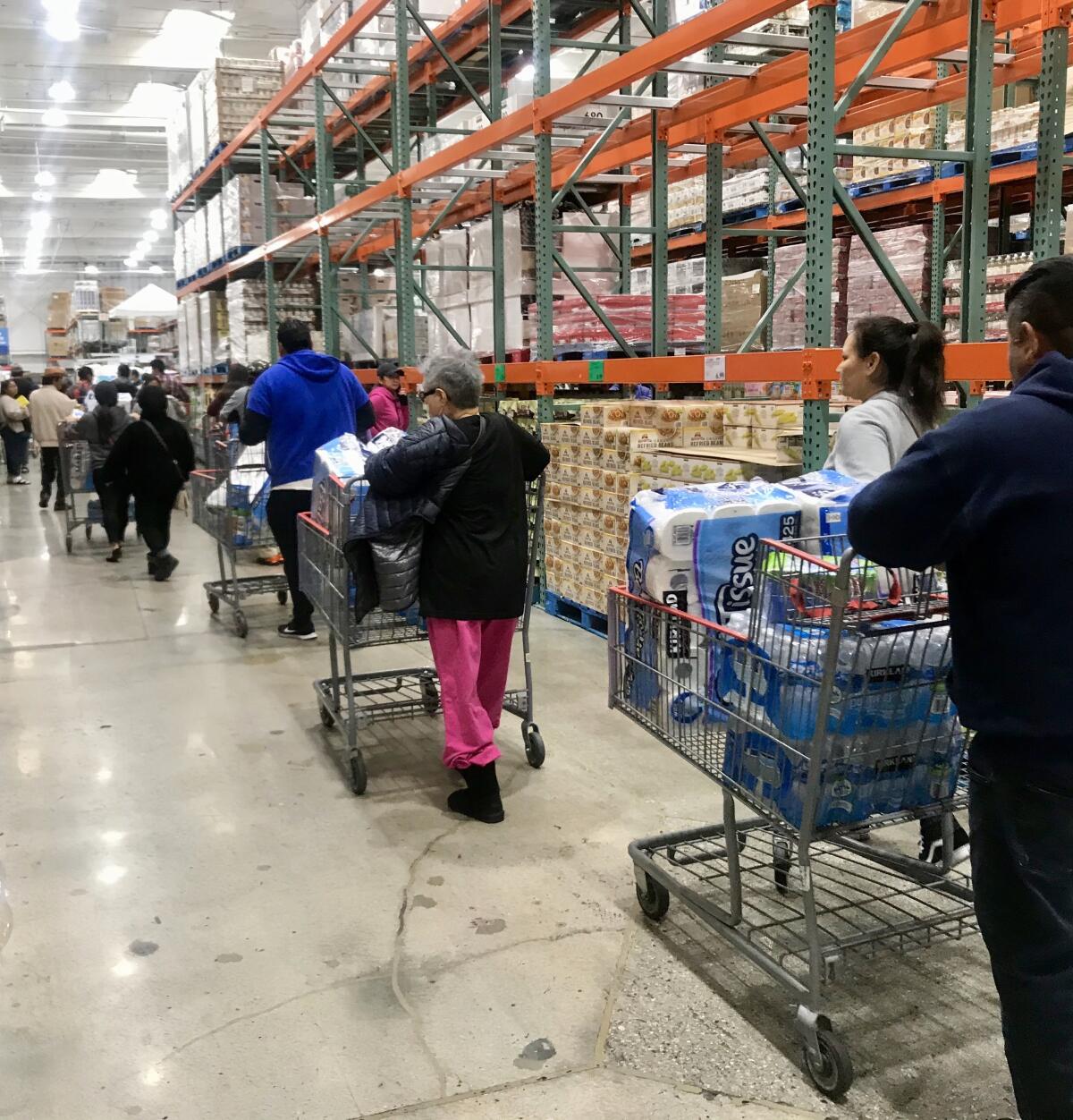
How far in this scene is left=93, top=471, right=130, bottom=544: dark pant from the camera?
34.3ft

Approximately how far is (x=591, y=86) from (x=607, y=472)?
2.17 meters

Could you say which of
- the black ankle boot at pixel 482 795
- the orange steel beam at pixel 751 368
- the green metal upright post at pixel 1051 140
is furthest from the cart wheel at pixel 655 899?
the green metal upright post at pixel 1051 140

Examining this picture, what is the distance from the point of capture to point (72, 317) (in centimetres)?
3219

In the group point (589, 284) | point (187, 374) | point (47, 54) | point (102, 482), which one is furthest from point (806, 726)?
point (47, 54)

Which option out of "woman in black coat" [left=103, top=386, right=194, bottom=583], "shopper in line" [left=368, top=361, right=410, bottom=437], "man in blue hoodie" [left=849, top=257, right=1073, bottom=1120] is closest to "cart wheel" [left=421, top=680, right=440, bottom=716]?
"man in blue hoodie" [left=849, top=257, right=1073, bottom=1120]

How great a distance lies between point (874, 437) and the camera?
133 inches

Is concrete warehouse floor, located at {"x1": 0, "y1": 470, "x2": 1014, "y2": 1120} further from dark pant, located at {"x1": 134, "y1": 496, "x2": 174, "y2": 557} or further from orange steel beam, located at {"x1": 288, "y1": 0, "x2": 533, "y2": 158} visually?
orange steel beam, located at {"x1": 288, "y1": 0, "x2": 533, "y2": 158}

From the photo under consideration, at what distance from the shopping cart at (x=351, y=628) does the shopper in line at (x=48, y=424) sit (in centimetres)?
1077

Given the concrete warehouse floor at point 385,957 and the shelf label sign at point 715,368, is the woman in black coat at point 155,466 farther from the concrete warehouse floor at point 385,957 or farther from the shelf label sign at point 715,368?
the shelf label sign at point 715,368

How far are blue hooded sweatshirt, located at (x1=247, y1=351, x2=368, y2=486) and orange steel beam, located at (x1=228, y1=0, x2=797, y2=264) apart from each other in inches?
77.5

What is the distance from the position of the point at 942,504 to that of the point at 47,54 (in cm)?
1936

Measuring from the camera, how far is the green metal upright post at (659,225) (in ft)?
23.6

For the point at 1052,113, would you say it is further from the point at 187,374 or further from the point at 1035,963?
the point at 187,374

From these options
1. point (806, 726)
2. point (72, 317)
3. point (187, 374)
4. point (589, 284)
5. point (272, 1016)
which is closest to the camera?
point (806, 726)
